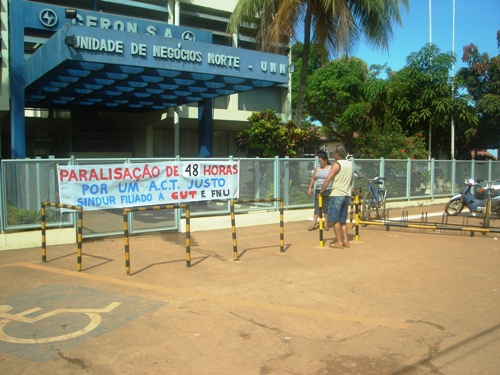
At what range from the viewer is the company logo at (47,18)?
43.6ft

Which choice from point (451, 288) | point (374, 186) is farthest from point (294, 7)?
point (451, 288)

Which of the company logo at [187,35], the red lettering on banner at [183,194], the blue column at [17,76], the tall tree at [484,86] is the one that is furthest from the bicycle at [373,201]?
the tall tree at [484,86]

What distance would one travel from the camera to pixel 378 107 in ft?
74.3

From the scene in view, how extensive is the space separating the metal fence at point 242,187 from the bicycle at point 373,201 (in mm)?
1340

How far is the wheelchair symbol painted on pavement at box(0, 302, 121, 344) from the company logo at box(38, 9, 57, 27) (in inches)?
376

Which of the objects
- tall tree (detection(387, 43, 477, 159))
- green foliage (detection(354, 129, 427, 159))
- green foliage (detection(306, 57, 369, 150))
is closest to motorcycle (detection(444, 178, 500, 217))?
green foliage (detection(354, 129, 427, 159))

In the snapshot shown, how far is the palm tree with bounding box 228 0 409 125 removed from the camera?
Result: 1573cm

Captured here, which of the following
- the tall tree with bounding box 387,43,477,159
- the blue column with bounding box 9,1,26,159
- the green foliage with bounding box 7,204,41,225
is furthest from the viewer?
the tall tree with bounding box 387,43,477,159

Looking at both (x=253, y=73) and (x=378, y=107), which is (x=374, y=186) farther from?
(x=378, y=107)

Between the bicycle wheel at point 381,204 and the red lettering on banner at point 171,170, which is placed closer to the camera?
the red lettering on banner at point 171,170

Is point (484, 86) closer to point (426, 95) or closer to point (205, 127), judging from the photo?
point (426, 95)

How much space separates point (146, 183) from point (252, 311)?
16.3ft

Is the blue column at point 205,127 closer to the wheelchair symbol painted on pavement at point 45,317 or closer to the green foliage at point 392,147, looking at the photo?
the green foliage at point 392,147

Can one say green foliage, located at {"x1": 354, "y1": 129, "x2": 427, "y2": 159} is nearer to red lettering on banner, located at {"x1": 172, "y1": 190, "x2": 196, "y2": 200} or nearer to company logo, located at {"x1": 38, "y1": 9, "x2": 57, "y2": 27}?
red lettering on banner, located at {"x1": 172, "y1": 190, "x2": 196, "y2": 200}
